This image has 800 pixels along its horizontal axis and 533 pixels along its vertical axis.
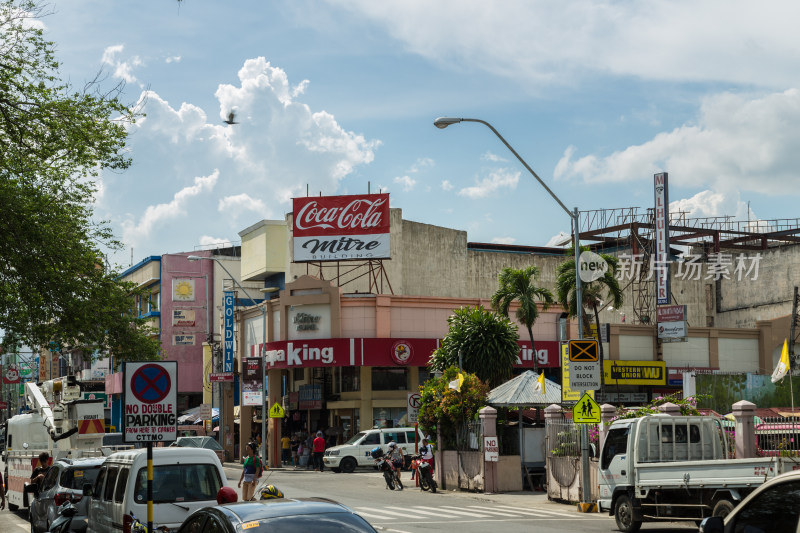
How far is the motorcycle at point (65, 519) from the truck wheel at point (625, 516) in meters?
10.4

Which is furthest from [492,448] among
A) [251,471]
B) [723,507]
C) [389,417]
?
[389,417]

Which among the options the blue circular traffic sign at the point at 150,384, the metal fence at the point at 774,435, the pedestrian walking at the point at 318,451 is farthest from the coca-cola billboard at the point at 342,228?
the blue circular traffic sign at the point at 150,384

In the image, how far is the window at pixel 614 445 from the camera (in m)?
20.2

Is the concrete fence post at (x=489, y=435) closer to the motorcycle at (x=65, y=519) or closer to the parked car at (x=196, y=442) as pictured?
the parked car at (x=196, y=442)

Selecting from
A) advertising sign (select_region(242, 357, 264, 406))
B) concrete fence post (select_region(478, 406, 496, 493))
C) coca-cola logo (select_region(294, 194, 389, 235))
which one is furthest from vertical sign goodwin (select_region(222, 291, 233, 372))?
concrete fence post (select_region(478, 406, 496, 493))

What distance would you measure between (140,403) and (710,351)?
4741 centimetres

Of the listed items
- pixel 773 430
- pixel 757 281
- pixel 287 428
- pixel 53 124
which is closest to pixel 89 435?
pixel 53 124

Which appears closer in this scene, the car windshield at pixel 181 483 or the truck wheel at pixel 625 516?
the car windshield at pixel 181 483

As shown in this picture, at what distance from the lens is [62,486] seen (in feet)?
64.0

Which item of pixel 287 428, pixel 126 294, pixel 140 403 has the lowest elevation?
pixel 287 428

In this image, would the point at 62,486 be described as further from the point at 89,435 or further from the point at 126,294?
the point at 126,294

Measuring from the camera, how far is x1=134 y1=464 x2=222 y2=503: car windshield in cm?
1377

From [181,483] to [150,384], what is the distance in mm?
2103

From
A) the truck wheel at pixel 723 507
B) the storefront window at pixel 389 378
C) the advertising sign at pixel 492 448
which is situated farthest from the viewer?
the storefront window at pixel 389 378
